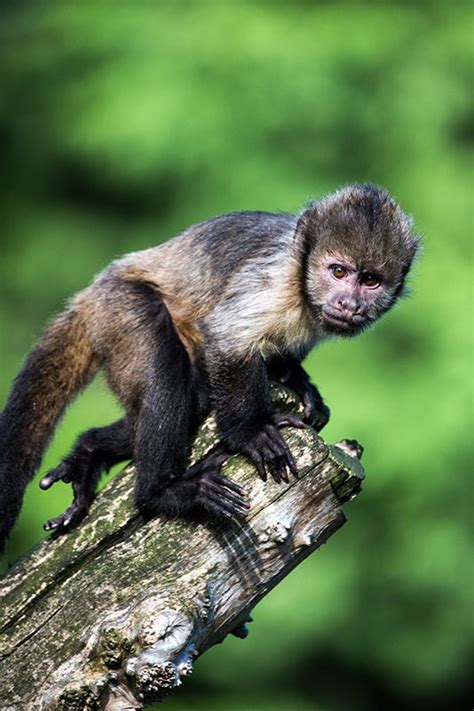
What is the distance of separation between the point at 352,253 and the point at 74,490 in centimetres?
197

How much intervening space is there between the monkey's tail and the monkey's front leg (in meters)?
0.85

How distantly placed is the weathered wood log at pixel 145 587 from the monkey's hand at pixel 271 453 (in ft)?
0.16

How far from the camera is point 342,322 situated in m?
6.90

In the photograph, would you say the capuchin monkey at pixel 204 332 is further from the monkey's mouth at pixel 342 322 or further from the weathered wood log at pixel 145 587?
the weathered wood log at pixel 145 587

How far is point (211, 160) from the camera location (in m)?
12.2

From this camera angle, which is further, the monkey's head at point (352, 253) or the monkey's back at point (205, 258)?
the monkey's back at point (205, 258)

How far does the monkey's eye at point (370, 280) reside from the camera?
693 centimetres

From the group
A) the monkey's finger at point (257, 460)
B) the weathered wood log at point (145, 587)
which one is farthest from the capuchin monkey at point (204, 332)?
the weathered wood log at point (145, 587)

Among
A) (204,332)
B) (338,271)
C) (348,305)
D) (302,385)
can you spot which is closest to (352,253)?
(338,271)

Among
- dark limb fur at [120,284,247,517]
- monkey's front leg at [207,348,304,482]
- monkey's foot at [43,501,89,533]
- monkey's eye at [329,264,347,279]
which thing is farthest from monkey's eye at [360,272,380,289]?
monkey's foot at [43,501,89,533]

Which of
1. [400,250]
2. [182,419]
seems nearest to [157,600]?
[182,419]

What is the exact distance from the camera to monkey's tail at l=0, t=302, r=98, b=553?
6.63m

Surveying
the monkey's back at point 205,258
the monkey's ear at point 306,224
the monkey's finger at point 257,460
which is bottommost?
the monkey's finger at point 257,460

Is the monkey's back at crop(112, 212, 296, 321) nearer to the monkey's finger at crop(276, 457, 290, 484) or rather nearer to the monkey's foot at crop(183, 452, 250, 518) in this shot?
the monkey's foot at crop(183, 452, 250, 518)
